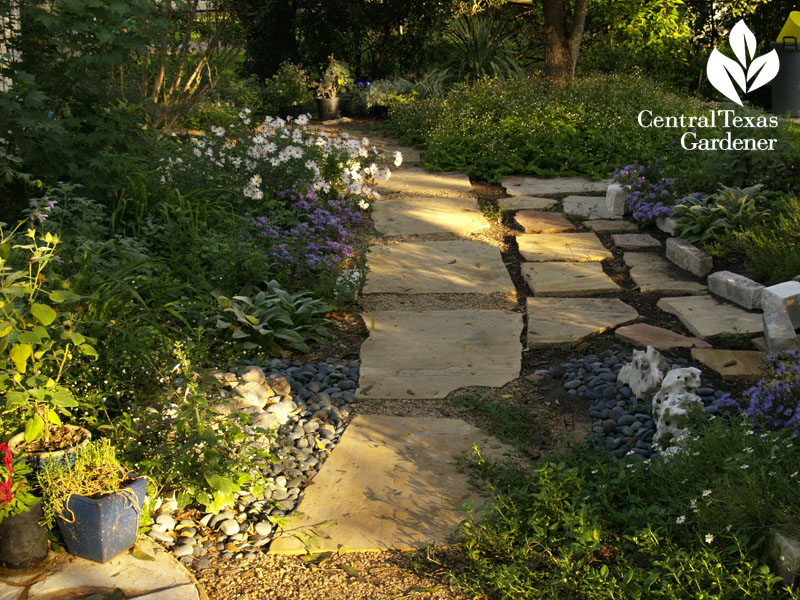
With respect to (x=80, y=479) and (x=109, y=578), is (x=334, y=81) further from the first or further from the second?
(x=109, y=578)

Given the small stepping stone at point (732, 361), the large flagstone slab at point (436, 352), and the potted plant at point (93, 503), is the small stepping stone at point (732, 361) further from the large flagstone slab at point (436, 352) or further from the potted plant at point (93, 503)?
the potted plant at point (93, 503)

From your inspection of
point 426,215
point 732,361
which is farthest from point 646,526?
point 426,215

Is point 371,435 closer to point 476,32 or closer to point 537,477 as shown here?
point 537,477

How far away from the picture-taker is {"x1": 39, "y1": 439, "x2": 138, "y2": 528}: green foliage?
2371 mm

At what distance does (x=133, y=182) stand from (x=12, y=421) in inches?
103

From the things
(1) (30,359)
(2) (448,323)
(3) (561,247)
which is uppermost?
(1) (30,359)

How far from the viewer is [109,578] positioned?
2305mm

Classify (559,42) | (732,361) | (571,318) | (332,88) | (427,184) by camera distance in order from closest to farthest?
1. (732,361)
2. (571,318)
3. (427,184)
4. (559,42)
5. (332,88)

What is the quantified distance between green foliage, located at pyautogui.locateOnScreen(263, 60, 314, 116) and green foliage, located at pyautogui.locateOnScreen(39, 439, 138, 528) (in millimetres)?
8458

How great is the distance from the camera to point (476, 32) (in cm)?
1102

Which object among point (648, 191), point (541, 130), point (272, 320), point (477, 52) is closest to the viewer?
point (272, 320)

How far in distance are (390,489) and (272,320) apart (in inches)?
57.5

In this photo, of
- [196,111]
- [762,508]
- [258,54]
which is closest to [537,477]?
[762,508]

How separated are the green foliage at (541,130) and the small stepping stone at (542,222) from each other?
4.00 feet
